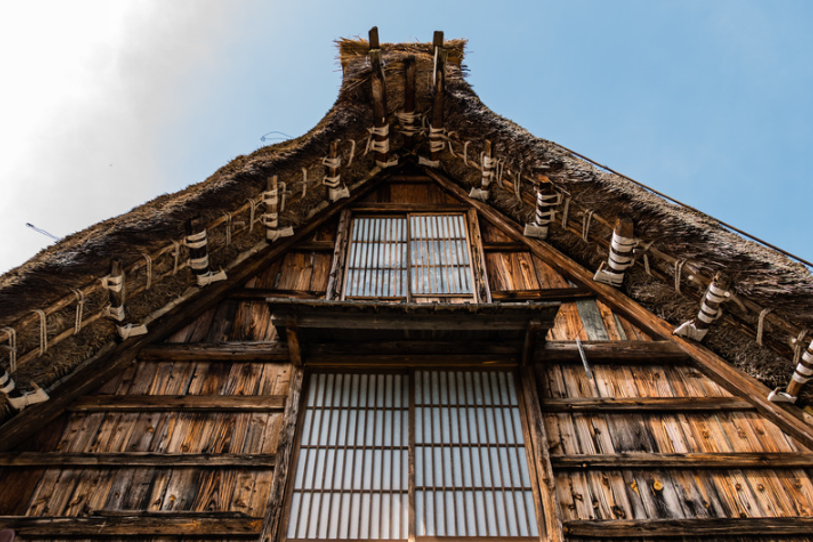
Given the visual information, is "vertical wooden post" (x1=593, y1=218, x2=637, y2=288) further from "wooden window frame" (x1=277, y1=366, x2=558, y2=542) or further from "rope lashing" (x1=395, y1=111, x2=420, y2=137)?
"rope lashing" (x1=395, y1=111, x2=420, y2=137)

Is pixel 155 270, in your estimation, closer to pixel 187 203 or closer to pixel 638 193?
pixel 187 203

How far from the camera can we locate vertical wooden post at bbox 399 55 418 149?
6334 mm

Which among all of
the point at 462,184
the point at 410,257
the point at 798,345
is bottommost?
the point at 798,345

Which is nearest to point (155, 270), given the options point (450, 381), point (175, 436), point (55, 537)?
point (175, 436)

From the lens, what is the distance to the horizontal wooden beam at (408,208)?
6.28 meters

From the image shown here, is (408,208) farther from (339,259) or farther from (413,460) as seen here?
(413,460)

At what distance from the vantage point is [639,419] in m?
4.12

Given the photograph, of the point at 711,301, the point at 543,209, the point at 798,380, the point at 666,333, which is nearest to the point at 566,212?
the point at 543,209

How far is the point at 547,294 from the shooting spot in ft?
17.0

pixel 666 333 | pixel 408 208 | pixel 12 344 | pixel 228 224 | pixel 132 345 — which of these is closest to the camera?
pixel 12 344

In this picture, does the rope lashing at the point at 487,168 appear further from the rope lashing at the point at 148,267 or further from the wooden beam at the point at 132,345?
the rope lashing at the point at 148,267

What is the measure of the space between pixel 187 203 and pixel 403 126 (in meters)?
3.13

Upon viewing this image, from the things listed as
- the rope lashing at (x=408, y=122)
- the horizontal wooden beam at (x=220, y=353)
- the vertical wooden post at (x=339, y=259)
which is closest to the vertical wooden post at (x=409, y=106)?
the rope lashing at (x=408, y=122)

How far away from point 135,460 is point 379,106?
14.8 feet
